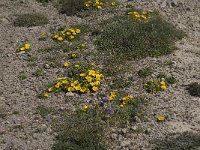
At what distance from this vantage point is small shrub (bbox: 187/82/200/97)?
987 centimetres

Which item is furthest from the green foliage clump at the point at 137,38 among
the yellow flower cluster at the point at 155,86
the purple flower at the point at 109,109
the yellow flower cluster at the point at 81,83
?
the purple flower at the point at 109,109

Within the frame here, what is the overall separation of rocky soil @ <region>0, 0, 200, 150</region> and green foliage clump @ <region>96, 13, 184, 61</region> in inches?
9.9

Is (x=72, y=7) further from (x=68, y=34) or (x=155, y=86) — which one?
(x=155, y=86)

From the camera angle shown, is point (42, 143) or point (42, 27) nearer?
point (42, 143)

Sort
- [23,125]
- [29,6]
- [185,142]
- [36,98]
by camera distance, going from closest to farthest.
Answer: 1. [185,142]
2. [23,125]
3. [36,98]
4. [29,6]

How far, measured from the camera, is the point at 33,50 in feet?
38.7

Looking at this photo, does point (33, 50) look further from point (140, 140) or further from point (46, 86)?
point (140, 140)

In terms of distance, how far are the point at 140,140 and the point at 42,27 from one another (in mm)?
5202

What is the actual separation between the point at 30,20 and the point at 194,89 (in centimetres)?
514

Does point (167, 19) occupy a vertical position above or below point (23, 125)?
above

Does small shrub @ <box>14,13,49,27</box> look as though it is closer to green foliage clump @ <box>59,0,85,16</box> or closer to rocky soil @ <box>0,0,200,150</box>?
rocky soil @ <box>0,0,200,150</box>

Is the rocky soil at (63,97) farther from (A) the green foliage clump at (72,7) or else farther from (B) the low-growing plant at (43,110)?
(A) the green foliage clump at (72,7)

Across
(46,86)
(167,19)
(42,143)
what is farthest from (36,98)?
(167,19)

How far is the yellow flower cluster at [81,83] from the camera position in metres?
10.1
